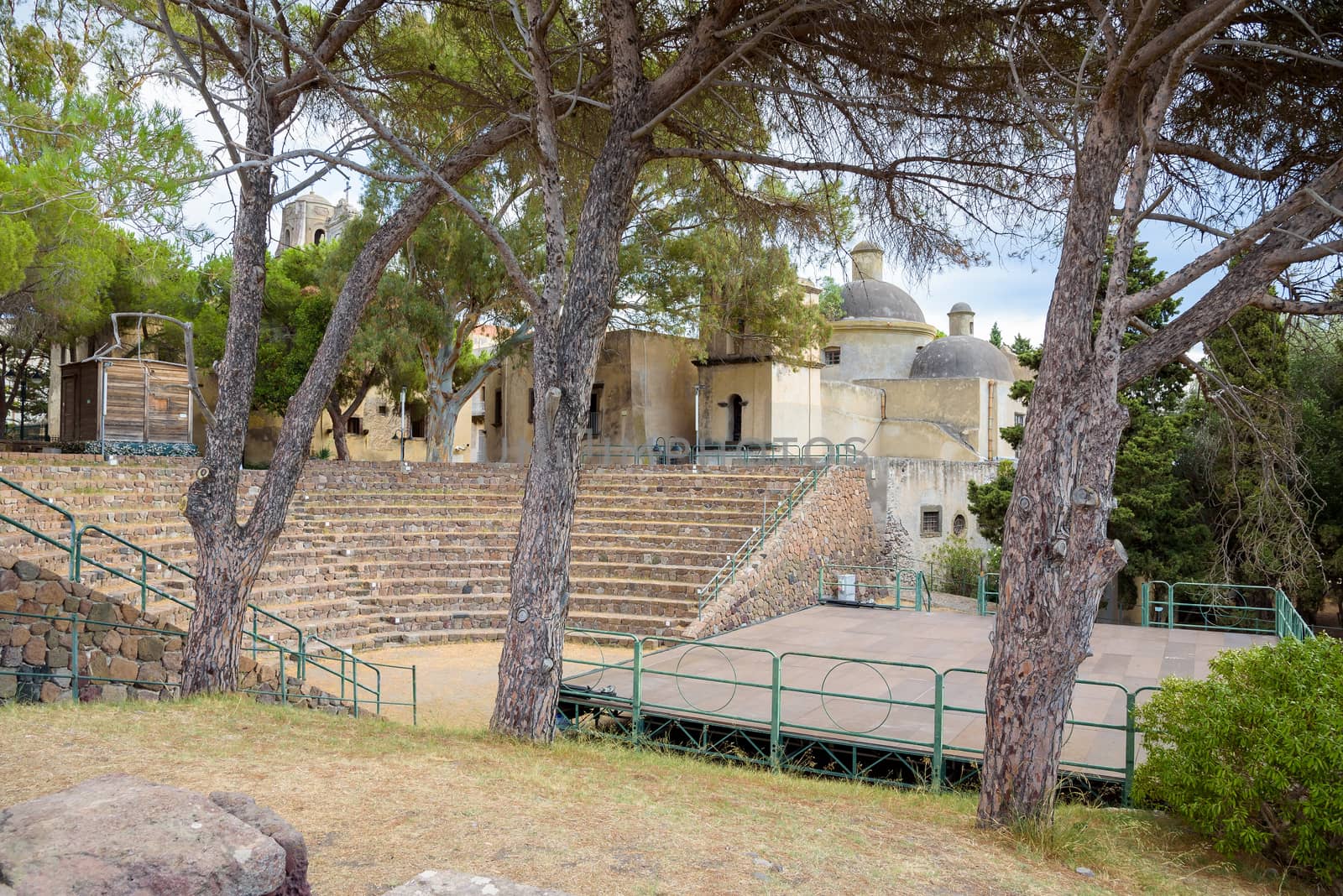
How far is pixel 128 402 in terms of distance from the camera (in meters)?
19.2

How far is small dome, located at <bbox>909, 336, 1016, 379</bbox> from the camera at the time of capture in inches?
1122

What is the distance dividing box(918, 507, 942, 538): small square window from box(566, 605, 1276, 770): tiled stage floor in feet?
23.0

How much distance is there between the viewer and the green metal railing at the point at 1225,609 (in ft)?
40.8

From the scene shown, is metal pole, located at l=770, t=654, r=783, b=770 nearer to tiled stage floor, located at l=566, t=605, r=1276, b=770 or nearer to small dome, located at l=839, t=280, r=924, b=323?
tiled stage floor, located at l=566, t=605, r=1276, b=770

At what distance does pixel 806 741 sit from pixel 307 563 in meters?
9.91

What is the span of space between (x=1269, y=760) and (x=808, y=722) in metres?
4.10

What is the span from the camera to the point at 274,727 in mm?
6668

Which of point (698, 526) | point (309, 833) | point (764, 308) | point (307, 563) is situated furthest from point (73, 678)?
point (764, 308)

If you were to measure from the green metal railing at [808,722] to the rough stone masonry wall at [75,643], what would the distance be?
3565mm

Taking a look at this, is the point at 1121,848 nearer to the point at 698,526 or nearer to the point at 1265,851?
the point at 1265,851

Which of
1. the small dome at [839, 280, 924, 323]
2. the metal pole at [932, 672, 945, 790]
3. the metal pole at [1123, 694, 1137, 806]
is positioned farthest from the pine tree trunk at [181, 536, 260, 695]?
the small dome at [839, 280, 924, 323]

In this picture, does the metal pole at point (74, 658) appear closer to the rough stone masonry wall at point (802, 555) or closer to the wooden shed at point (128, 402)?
the rough stone masonry wall at point (802, 555)

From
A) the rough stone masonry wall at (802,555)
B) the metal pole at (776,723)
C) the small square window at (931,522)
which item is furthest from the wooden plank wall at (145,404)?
the small square window at (931,522)

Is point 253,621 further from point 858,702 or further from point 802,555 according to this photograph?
point 802,555
